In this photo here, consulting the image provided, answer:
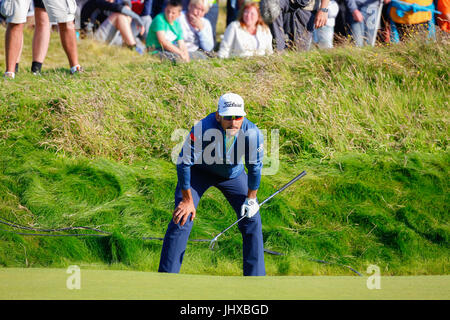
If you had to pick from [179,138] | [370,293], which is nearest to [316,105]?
[179,138]

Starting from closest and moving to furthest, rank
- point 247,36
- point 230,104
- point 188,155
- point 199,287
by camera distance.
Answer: point 199,287, point 230,104, point 188,155, point 247,36

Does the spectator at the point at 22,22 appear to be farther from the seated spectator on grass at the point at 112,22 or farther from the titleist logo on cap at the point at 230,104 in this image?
the titleist logo on cap at the point at 230,104

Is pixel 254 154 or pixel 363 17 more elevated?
pixel 363 17

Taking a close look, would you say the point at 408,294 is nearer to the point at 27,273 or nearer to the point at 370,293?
the point at 370,293

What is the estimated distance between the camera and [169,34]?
10.7 meters

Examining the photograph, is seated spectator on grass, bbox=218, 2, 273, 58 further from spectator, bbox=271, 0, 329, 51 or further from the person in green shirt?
the person in green shirt

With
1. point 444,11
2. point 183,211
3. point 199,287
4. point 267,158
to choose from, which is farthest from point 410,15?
point 199,287

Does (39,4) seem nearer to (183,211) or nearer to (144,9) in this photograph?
(144,9)

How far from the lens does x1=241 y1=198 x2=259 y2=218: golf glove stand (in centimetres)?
589

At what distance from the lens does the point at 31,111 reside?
8844mm

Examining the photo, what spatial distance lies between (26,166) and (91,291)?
4.04 metres

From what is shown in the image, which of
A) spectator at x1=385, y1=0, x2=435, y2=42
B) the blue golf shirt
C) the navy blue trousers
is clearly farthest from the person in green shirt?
the blue golf shirt

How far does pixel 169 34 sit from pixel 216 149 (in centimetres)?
554

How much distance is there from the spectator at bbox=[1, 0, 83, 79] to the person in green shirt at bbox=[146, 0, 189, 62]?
1.53m
